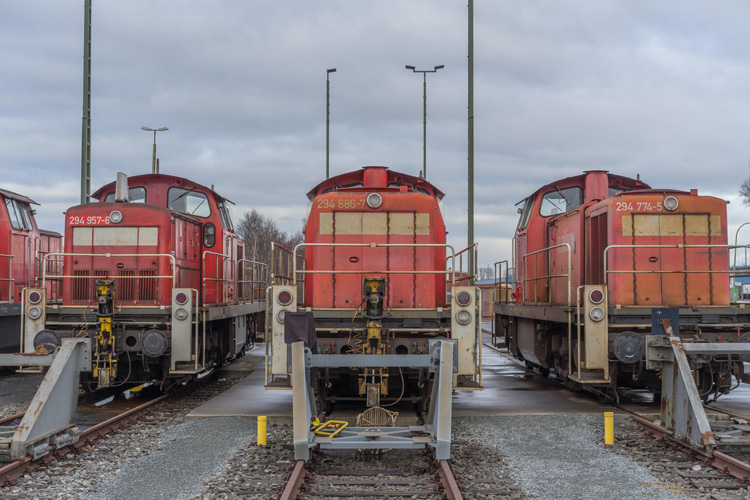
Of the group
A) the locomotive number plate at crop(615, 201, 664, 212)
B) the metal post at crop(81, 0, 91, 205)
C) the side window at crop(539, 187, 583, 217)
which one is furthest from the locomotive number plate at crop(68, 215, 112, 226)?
the locomotive number plate at crop(615, 201, 664, 212)

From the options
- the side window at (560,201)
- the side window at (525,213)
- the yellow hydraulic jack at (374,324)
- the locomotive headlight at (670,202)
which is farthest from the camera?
the side window at (525,213)

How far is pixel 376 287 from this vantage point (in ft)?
26.5

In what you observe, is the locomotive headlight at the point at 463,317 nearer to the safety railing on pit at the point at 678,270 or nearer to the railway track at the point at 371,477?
the railway track at the point at 371,477

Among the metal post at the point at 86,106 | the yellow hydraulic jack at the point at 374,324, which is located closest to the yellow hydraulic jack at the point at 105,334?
the yellow hydraulic jack at the point at 374,324

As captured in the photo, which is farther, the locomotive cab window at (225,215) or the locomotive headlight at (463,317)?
the locomotive cab window at (225,215)

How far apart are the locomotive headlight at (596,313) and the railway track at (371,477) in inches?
139

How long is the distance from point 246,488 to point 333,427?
136 centimetres

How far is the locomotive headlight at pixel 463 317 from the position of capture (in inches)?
327

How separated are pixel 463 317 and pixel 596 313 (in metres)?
2.21

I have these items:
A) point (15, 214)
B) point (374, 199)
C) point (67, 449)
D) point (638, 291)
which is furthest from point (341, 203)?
point (15, 214)

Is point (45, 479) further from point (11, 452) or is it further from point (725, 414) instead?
point (725, 414)

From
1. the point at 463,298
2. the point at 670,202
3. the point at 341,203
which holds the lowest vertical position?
the point at 463,298

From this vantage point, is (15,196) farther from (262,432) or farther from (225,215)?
(262,432)

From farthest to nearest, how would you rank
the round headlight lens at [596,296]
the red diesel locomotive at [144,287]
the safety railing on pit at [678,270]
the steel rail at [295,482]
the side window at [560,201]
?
the side window at [560,201] → the red diesel locomotive at [144,287] → the round headlight lens at [596,296] → the safety railing on pit at [678,270] → the steel rail at [295,482]
